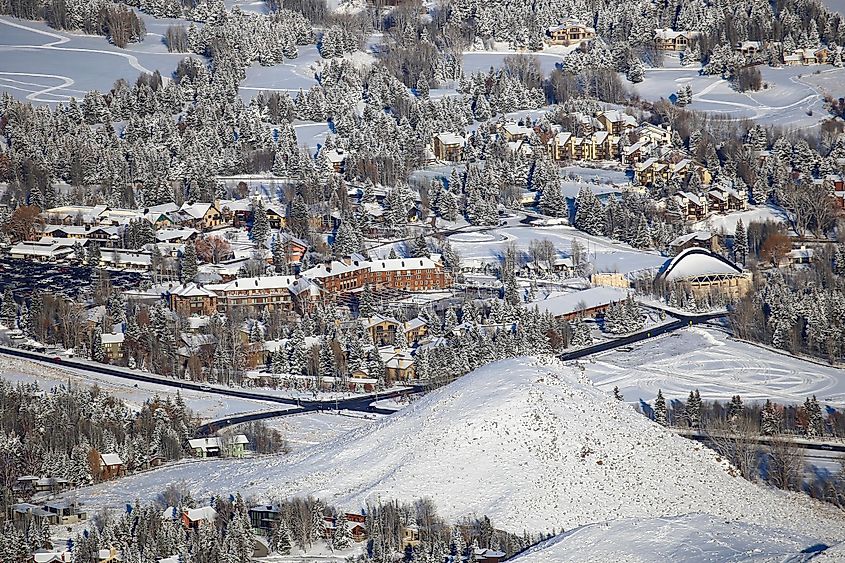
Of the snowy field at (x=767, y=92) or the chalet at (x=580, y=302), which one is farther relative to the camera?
the snowy field at (x=767, y=92)

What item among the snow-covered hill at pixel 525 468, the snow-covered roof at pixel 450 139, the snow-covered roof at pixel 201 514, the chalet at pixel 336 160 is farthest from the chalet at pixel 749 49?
the snow-covered roof at pixel 201 514

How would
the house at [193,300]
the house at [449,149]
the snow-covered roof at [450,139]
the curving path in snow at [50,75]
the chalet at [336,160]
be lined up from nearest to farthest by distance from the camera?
the house at [193,300]
the chalet at [336,160]
the house at [449,149]
the snow-covered roof at [450,139]
the curving path in snow at [50,75]

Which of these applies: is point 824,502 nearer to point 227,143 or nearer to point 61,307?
point 61,307

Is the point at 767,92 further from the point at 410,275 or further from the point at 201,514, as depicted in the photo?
the point at 201,514

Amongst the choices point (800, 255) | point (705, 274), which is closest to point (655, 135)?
point (800, 255)

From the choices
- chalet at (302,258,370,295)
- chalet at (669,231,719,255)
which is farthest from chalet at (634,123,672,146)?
chalet at (302,258,370,295)

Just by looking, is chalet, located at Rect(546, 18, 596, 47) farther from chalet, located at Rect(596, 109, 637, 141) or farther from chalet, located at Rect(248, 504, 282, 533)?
chalet, located at Rect(248, 504, 282, 533)

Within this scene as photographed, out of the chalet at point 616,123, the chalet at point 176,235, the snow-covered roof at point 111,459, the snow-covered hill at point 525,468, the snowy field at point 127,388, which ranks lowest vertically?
the snowy field at point 127,388

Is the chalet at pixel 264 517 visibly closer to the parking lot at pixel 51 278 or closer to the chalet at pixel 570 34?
the parking lot at pixel 51 278
